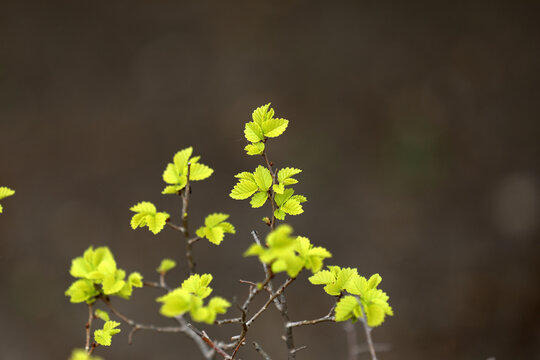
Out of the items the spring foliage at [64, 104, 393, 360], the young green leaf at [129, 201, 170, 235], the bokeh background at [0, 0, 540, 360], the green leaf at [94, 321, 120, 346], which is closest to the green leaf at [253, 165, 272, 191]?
the spring foliage at [64, 104, 393, 360]

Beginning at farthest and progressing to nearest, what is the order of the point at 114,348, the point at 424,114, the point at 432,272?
the point at 424,114
the point at 432,272
the point at 114,348

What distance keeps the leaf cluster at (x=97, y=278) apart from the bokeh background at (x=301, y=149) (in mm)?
1439

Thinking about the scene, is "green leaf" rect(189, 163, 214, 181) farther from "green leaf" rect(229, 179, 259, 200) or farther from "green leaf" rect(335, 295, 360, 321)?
"green leaf" rect(335, 295, 360, 321)

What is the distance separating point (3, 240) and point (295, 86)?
5.22ft

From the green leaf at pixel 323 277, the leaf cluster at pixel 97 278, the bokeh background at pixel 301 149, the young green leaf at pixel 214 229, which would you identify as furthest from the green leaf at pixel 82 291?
the bokeh background at pixel 301 149

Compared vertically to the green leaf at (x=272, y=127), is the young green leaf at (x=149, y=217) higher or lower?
lower

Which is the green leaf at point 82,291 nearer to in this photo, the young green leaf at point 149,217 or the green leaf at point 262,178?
the young green leaf at point 149,217

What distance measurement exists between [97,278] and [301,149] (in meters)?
1.84

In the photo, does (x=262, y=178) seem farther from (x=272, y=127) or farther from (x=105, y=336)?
(x=105, y=336)

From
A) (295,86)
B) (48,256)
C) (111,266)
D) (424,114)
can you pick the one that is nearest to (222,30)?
(295,86)

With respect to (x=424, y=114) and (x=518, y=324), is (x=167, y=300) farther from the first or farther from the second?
(x=424, y=114)

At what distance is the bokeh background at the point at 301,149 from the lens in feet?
6.04

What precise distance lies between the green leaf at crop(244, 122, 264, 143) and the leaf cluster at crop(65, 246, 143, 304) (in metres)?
0.18

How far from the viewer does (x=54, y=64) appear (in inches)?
89.8
